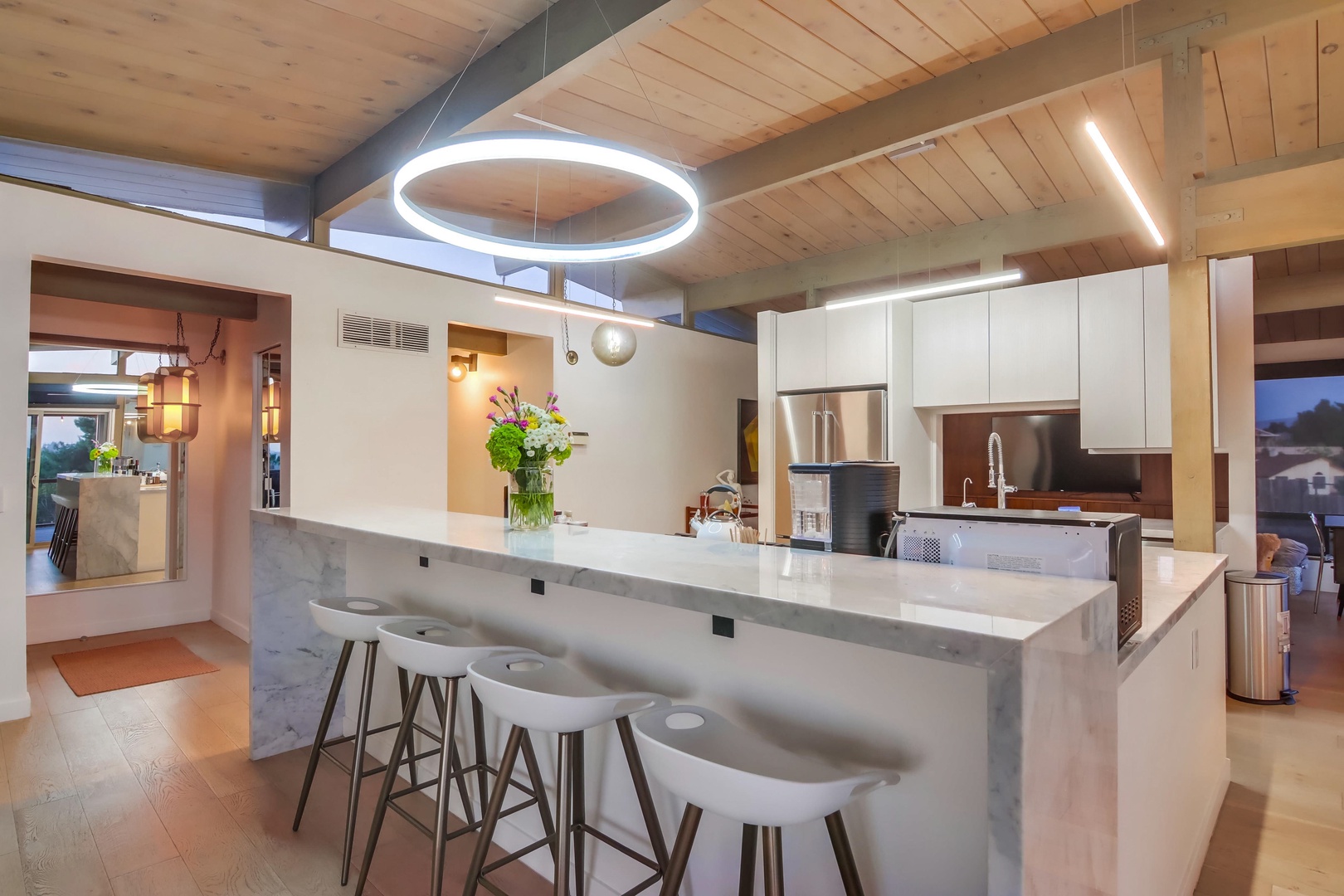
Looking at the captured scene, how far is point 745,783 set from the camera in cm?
118

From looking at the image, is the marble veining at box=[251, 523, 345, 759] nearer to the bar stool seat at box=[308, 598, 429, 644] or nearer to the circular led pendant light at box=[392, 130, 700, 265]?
the bar stool seat at box=[308, 598, 429, 644]

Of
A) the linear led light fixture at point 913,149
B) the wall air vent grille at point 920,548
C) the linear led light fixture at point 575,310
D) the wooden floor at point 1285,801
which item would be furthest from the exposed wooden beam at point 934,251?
the wall air vent grille at point 920,548

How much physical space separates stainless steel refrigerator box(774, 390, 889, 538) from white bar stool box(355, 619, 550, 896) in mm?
3418

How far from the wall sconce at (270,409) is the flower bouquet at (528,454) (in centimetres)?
308

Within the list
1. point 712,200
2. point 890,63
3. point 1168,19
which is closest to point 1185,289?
point 1168,19

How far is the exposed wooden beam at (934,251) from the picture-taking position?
4.91 metres

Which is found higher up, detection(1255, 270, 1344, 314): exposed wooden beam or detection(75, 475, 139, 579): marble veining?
detection(1255, 270, 1344, 314): exposed wooden beam

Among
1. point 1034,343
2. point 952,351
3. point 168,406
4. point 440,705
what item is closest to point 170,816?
point 440,705

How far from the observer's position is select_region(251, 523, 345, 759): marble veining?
10.4ft

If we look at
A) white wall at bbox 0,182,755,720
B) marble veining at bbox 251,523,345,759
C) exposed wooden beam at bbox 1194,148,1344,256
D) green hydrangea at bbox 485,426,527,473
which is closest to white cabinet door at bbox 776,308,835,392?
white wall at bbox 0,182,755,720

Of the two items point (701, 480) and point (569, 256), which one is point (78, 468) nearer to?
point (569, 256)

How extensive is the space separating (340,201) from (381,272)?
1.68ft

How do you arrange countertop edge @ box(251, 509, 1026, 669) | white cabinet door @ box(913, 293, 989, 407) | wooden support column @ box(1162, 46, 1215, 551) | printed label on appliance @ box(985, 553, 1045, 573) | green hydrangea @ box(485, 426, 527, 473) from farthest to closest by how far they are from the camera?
1. white cabinet door @ box(913, 293, 989, 407)
2. wooden support column @ box(1162, 46, 1215, 551)
3. green hydrangea @ box(485, 426, 527, 473)
4. printed label on appliance @ box(985, 553, 1045, 573)
5. countertop edge @ box(251, 509, 1026, 669)

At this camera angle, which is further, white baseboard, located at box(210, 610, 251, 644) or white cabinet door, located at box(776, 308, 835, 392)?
white cabinet door, located at box(776, 308, 835, 392)
